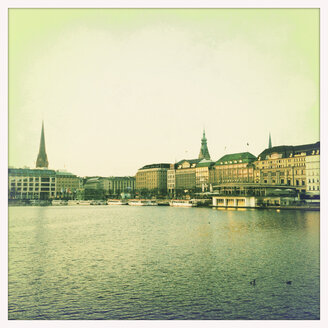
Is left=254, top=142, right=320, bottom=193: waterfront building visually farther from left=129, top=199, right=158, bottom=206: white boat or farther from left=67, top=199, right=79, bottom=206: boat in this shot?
left=67, top=199, right=79, bottom=206: boat

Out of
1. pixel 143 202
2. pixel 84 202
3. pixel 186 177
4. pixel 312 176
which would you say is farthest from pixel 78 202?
pixel 312 176

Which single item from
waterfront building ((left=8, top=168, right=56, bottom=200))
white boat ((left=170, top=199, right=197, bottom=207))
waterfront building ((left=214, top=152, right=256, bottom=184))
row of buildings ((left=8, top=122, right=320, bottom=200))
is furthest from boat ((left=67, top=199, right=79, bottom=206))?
waterfront building ((left=214, top=152, right=256, bottom=184))

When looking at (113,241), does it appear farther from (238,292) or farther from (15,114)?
(238,292)

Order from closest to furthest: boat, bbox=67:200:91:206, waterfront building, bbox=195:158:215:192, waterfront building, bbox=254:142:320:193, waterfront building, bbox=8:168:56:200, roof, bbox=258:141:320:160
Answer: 1. roof, bbox=258:141:320:160
2. waterfront building, bbox=8:168:56:200
3. waterfront building, bbox=254:142:320:193
4. boat, bbox=67:200:91:206
5. waterfront building, bbox=195:158:215:192

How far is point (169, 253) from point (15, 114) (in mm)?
7936

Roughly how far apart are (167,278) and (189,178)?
6613 cm

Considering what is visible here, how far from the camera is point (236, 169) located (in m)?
52.5

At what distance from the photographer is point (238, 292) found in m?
10.3

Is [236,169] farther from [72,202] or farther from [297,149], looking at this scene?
[297,149]

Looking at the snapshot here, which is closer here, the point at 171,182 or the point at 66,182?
the point at 66,182

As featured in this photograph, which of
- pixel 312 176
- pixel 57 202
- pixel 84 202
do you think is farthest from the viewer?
Result: pixel 84 202

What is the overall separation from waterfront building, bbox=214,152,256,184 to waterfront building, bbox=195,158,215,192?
211 centimetres

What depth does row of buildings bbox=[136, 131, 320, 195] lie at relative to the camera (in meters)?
25.4
